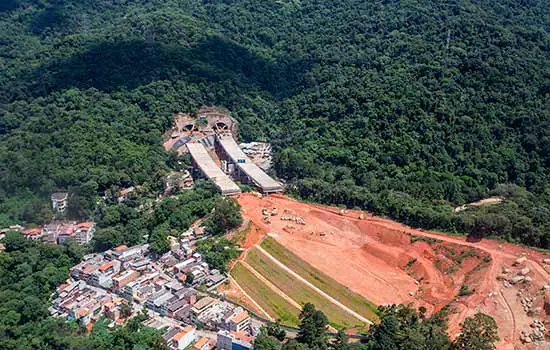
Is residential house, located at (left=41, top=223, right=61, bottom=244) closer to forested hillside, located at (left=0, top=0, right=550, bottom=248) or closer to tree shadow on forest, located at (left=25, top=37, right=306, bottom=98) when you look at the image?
forested hillside, located at (left=0, top=0, right=550, bottom=248)

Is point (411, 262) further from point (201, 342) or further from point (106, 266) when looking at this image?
point (106, 266)

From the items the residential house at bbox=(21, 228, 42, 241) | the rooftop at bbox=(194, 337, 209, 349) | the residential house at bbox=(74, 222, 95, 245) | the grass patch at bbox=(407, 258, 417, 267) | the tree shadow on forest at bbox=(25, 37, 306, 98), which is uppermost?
the tree shadow on forest at bbox=(25, 37, 306, 98)

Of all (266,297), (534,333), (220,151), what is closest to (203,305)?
(266,297)

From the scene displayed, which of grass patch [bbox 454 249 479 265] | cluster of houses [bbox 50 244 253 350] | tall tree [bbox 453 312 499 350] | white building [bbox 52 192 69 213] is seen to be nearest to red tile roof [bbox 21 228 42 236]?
white building [bbox 52 192 69 213]

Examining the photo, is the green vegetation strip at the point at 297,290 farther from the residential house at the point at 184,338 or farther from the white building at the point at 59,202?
the white building at the point at 59,202

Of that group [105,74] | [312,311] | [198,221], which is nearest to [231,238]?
[198,221]

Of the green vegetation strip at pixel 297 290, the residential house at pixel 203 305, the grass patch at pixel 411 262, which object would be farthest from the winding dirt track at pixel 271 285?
the grass patch at pixel 411 262
